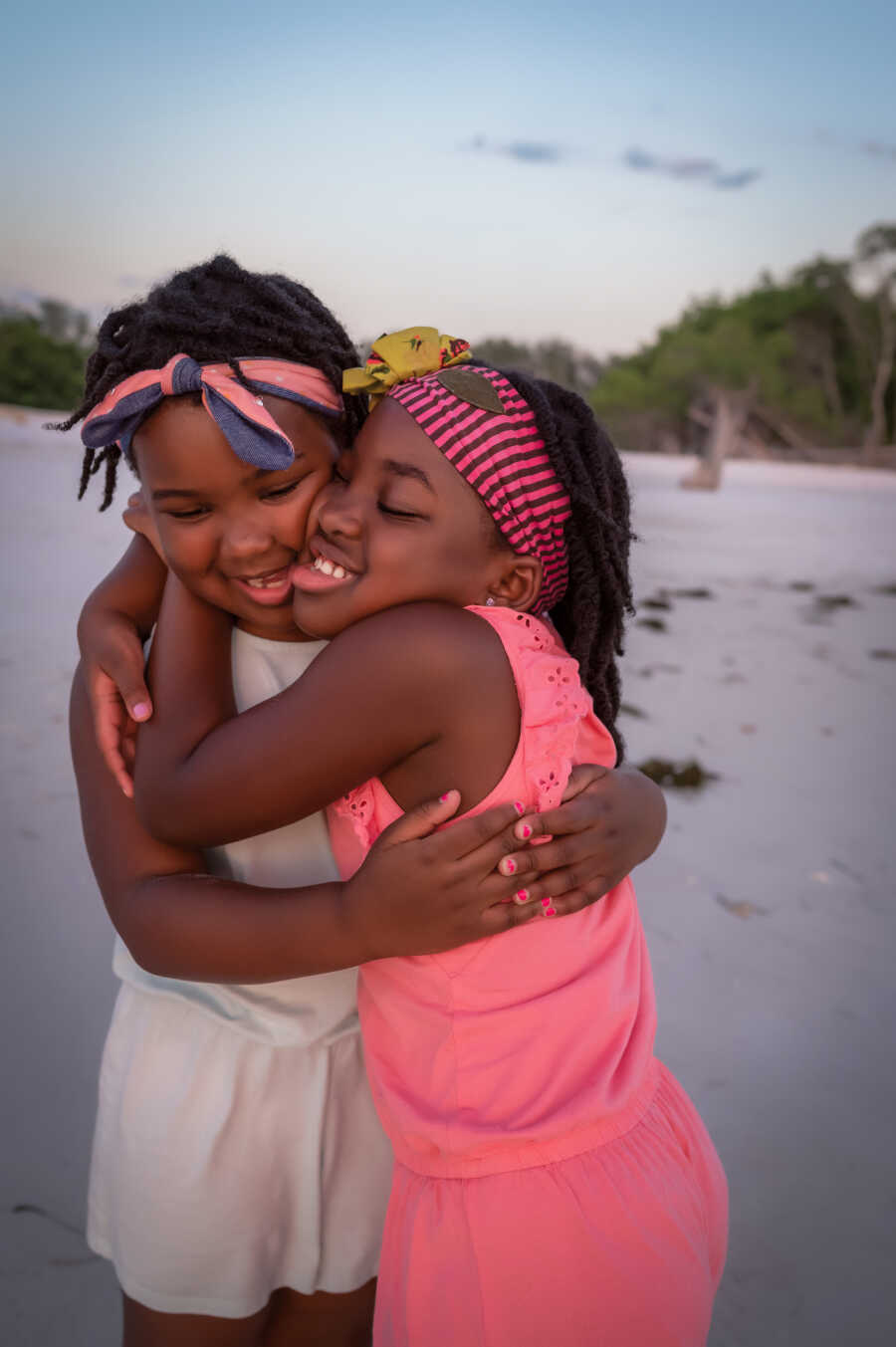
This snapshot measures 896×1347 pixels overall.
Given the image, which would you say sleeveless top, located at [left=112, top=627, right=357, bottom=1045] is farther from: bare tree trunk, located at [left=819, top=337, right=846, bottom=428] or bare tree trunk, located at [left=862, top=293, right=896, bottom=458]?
bare tree trunk, located at [left=819, top=337, right=846, bottom=428]

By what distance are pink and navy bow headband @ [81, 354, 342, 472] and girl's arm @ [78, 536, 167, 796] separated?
0.20 meters

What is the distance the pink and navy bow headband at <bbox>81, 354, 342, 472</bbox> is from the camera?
1.29 meters

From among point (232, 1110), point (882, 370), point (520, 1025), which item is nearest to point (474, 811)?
point (520, 1025)

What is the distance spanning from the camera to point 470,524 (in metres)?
1.31

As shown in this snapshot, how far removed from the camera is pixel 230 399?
1.28 metres

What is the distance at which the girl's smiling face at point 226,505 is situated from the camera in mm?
1345

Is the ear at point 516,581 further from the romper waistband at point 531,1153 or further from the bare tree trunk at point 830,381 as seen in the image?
the bare tree trunk at point 830,381

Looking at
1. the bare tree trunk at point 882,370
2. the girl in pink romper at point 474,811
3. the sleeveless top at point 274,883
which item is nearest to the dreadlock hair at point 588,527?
the girl in pink romper at point 474,811

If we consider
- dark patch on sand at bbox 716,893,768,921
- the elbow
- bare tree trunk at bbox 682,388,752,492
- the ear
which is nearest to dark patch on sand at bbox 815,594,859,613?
dark patch on sand at bbox 716,893,768,921

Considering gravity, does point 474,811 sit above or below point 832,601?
above

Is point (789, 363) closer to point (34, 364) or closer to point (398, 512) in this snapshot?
point (34, 364)

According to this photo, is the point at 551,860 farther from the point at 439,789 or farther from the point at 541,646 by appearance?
the point at 541,646

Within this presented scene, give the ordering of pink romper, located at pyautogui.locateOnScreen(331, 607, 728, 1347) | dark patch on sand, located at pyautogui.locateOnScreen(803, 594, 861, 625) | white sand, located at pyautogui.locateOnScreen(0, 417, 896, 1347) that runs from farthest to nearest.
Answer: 1. dark patch on sand, located at pyautogui.locateOnScreen(803, 594, 861, 625)
2. white sand, located at pyautogui.locateOnScreen(0, 417, 896, 1347)
3. pink romper, located at pyautogui.locateOnScreen(331, 607, 728, 1347)

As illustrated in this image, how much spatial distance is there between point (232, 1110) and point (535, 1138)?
480 millimetres
